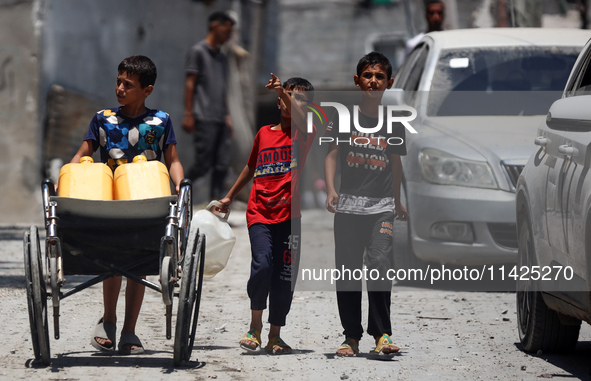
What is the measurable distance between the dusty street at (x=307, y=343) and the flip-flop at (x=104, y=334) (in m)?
0.08

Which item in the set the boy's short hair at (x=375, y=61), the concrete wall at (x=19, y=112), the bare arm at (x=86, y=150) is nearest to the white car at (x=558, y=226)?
the boy's short hair at (x=375, y=61)

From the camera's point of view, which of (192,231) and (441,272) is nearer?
(192,231)

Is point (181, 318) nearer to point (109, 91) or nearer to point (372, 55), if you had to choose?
point (372, 55)

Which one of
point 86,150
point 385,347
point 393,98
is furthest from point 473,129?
point 86,150

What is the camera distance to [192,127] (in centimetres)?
1213

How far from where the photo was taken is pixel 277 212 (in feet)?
19.9

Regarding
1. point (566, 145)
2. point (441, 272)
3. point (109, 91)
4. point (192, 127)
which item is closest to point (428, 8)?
point (192, 127)

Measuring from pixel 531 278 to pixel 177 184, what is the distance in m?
1.97

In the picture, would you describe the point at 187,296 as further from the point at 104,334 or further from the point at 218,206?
the point at 218,206

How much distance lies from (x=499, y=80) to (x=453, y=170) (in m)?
1.20

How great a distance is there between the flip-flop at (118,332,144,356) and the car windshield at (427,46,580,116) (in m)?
3.85

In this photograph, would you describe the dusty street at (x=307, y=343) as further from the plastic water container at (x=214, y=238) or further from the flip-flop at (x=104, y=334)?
the plastic water container at (x=214, y=238)

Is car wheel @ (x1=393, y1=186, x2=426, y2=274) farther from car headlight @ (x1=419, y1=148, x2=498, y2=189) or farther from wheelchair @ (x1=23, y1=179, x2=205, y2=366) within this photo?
wheelchair @ (x1=23, y1=179, x2=205, y2=366)

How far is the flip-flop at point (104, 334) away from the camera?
235 inches
